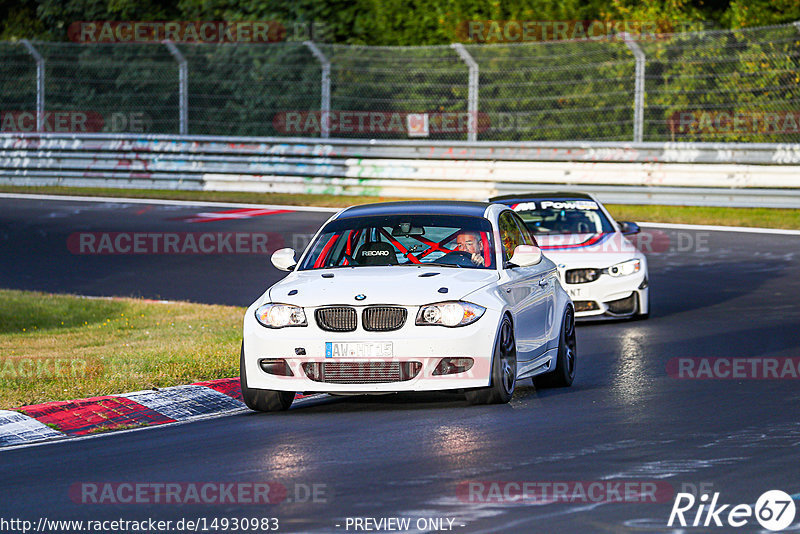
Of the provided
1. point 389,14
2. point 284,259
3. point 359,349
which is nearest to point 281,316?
point 359,349

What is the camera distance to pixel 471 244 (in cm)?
1059

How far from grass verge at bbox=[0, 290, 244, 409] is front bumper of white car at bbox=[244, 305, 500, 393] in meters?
1.67

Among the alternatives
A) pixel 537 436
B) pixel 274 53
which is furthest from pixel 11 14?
pixel 537 436

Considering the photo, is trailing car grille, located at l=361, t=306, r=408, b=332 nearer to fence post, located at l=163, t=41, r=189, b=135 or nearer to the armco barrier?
the armco barrier

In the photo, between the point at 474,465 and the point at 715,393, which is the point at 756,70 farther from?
the point at 474,465

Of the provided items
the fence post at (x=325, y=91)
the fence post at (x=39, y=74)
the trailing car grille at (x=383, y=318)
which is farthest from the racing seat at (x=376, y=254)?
the fence post at (x=39, y=74)

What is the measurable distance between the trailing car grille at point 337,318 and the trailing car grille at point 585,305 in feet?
20.6

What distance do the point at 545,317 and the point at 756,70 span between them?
53.8ft

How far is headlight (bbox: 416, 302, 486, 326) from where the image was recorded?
946 centimetres

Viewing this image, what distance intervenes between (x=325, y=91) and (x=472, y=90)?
10.2 feet

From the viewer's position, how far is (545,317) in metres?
10.9

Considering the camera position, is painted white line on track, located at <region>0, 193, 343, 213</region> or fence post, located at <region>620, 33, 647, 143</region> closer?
fence post, located at <region>620, 33, 647, 143</region>

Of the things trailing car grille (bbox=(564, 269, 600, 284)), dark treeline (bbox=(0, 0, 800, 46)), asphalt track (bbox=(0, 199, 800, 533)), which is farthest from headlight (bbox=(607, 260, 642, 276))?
dark treeline (bbox=(0, 0, 800, 46))

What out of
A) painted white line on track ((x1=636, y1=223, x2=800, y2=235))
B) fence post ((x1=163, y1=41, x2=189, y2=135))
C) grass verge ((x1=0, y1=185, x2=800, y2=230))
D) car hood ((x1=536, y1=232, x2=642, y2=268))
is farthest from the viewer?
fence post ((x1=163, y1=41, x2=189, y2=135))
